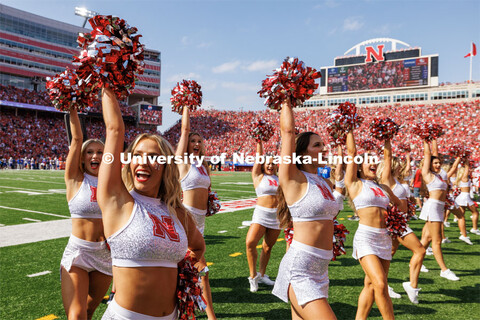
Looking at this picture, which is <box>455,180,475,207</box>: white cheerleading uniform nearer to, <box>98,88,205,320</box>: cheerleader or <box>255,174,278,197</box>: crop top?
<box>255,174,278,197</box>: crop top

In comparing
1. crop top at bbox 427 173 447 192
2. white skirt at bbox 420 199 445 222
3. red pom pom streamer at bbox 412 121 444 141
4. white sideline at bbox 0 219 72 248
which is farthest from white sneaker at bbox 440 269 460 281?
white sideline at bbox 0 219 72 248

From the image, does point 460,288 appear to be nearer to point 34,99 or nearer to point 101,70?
point 101,70

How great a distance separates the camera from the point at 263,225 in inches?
187

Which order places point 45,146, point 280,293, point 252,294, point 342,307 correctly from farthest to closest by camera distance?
point 45,146
point 252,294
point 342,307
point 280,293

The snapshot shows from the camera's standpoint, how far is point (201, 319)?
11.9 ft

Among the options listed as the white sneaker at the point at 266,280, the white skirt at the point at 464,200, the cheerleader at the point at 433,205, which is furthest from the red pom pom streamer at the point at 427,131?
the white skirt at the point at 464,200

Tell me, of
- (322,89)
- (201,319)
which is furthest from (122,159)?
(322,89)

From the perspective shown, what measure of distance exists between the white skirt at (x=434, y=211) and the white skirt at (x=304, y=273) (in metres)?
3.78

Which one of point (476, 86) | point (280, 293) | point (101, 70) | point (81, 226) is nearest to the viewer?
point (101, 70)

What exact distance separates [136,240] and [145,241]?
0.04 meters

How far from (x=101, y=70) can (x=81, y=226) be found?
1605 mm

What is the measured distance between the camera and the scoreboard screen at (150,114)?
5754cm

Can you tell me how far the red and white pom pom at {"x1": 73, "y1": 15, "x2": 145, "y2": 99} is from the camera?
170 centimetres


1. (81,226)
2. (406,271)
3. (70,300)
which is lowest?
(406,271)
